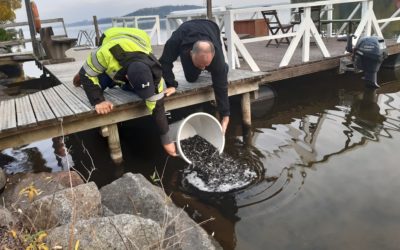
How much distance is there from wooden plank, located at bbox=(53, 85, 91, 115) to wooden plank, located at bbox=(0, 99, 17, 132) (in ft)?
2.17

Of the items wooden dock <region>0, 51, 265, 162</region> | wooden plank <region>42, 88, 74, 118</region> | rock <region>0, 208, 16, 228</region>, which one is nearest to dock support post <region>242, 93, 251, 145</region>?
wooden dock <region>0, 51, 265, 162</region>

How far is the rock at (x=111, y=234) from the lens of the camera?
7.48 feet

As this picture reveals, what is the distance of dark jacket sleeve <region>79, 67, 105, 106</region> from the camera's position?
416cm

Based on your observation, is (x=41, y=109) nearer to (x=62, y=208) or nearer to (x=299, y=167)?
(x=62, y=208)

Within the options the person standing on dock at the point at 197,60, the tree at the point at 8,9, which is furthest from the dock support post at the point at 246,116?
the tree at the point at 8,9

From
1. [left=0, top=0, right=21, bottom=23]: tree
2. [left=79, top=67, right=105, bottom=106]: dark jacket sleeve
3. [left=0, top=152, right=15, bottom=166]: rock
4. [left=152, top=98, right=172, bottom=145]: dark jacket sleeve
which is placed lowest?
[left=0, top=152, right=15, bottom=166]: rock

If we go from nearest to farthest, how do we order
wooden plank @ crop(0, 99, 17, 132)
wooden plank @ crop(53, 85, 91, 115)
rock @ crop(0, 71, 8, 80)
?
1. wooden plank @ crop(0, 99, 17, 132)
2. wooden plank @ crop(53, 85, 91, 115)
3. rock @ crop(0, 71, 8, 80)

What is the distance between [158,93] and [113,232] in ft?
7.12

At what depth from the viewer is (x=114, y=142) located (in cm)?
490

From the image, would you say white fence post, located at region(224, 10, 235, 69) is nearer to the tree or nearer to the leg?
the leg

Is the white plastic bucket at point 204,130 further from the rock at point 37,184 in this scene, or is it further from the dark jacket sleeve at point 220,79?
the rock at point 37,184

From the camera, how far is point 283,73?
7.16 m

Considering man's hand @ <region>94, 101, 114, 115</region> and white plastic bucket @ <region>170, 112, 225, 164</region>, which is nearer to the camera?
man's hand @ <region>94, 101, 114, 115</region>

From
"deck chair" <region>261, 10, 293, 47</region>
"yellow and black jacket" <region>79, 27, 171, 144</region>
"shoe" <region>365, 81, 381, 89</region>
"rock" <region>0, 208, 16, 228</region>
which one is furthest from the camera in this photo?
"deck chair" <region>261, 10, 293, 47</region>
